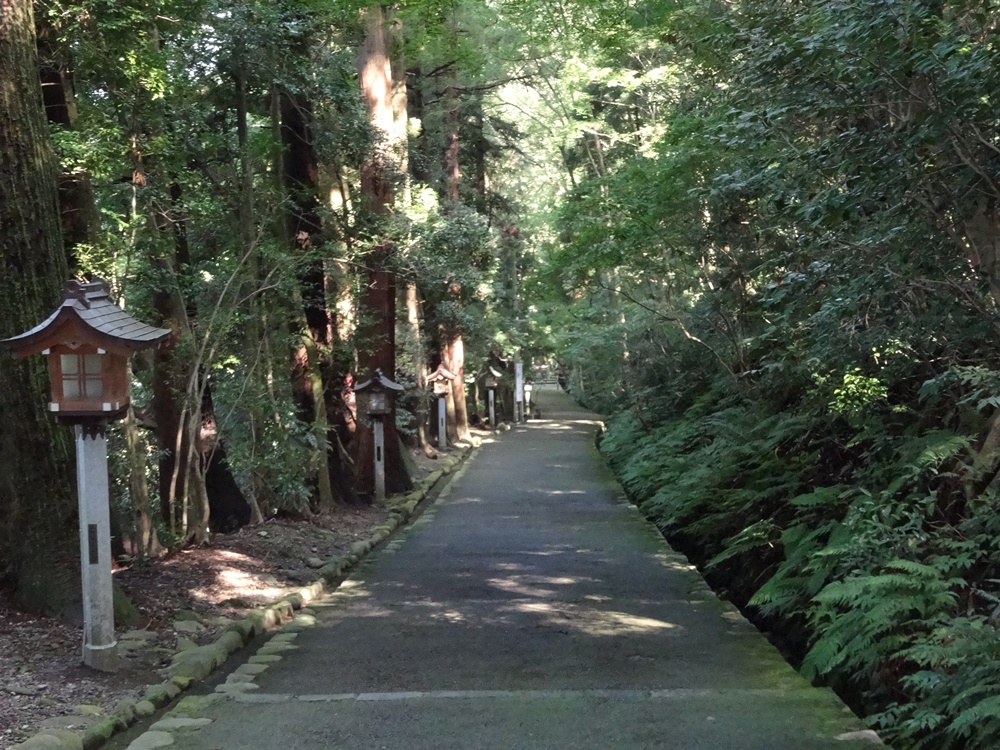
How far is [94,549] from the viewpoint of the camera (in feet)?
20.5

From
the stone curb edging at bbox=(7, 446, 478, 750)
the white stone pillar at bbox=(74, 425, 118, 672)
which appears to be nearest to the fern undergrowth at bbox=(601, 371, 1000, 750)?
the stone curb edging at bbox=(7, 446, 478, 750)

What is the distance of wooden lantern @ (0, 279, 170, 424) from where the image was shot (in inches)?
241

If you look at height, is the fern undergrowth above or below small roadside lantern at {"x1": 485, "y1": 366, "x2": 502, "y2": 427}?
below

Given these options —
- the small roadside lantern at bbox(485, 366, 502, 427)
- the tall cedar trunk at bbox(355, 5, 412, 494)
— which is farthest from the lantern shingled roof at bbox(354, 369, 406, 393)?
the small roadside lantern at bbox(485, 366, 502, 427)

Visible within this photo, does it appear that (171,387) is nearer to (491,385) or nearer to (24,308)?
(24,308)

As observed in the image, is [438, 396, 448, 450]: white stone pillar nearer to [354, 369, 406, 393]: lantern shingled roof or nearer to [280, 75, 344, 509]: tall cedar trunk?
[354, 369, 406, 393]: lantern shingled roof

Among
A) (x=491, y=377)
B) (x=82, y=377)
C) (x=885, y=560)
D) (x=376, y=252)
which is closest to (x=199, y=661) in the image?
(x=82, y=377)

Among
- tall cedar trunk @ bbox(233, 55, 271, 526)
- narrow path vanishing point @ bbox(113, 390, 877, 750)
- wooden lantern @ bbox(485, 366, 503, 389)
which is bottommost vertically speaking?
narrow path vanishing point @ bbox(113, 390, 877, 750)

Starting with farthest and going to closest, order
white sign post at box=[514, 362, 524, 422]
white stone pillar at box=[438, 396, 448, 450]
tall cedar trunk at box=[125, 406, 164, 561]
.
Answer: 1. white sign post at box=[514, 362, 524, 422]
2. white stone pillar at box=[438, 396, 448, 450]
3. tall cedar trunk at box=[125, 406, 164, 561]

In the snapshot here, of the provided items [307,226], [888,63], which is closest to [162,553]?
[307,226]

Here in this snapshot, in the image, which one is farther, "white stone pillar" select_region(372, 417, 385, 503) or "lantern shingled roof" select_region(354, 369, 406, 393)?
"white stone pillar" select_region(372, 417, 385, 503)

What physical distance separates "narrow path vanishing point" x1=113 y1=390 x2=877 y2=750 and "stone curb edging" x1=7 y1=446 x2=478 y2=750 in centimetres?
26

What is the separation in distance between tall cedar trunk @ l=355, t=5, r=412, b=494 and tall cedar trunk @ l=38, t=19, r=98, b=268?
535 centimetres

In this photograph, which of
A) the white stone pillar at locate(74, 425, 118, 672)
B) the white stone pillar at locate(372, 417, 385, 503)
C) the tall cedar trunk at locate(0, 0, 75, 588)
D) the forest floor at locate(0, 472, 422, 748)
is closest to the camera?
the forest floor at locate(0, 472, 422, 748)
